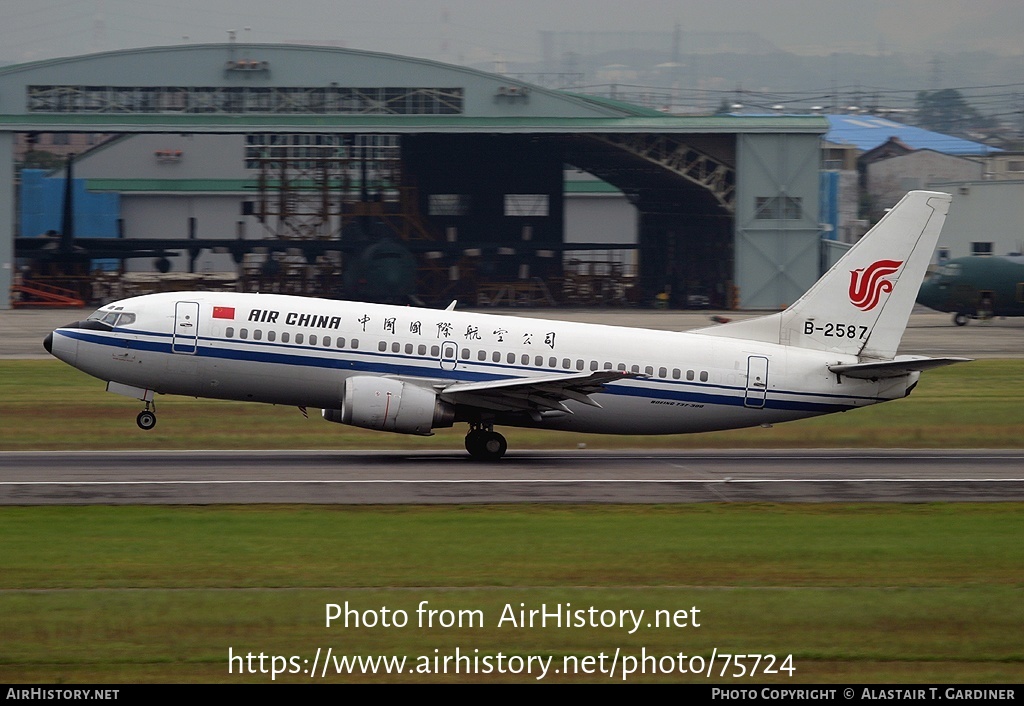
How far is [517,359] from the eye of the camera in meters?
30.8

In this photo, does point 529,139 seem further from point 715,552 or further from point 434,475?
point 715,552

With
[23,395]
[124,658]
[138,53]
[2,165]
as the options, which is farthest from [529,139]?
[124,658]

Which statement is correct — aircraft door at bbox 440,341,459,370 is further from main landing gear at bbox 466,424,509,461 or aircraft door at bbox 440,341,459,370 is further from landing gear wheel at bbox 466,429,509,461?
landing gear wheel at bbox 466,429,509,461

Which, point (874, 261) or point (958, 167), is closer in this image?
point (874, 261)

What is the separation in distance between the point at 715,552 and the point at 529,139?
2748 inches

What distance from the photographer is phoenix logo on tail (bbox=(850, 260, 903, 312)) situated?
32219 millimetres

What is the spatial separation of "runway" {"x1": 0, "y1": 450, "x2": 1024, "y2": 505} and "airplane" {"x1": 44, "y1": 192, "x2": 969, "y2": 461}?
4.23 ft

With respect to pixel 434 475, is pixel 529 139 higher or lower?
higher

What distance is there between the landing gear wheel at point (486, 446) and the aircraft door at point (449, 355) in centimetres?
204

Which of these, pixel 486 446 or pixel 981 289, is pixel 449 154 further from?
pixel 486 446

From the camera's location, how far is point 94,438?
34.3 metres

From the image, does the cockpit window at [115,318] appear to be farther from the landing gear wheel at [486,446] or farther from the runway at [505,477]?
the landing gear wheel at [486,446]

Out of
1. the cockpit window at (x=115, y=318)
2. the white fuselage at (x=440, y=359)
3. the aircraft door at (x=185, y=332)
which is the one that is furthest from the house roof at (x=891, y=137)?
the cockpit window at (x=115, y=318)

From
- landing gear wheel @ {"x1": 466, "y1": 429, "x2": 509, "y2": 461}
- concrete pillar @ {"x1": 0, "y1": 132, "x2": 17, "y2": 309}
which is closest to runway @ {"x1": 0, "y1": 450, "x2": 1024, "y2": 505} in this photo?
landing gear wheel @ {"x1": 466, "y1": 429, "x2": 509, "y2": 461}
